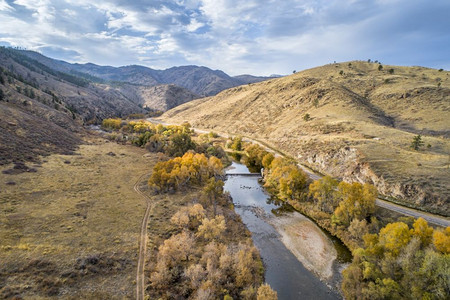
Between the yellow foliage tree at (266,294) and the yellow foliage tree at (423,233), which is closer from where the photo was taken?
the yellow foliage tree at (266,294)

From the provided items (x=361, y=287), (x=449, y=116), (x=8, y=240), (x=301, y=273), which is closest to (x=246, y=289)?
(x=301, y=273)

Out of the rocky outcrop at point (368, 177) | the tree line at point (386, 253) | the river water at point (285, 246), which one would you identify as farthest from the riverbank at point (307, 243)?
the rocky outcrop at point (368, 177)

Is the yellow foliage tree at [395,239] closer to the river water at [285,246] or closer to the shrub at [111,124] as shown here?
the river water at [285,246]

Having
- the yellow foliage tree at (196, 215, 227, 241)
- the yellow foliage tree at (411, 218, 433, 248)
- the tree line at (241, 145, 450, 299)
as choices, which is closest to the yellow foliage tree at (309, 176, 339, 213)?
the tree line at (241, 145, 450, 299)

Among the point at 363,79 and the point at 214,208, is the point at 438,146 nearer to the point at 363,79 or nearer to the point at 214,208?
the point at 214,208

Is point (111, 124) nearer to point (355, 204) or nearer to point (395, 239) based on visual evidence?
point (355, 204)
